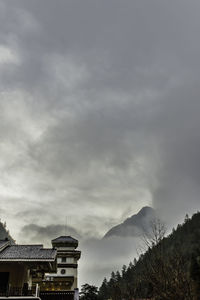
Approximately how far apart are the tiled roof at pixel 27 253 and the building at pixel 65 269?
21.8m

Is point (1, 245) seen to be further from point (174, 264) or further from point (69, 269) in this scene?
point (69, 269)

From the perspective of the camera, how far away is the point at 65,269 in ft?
166

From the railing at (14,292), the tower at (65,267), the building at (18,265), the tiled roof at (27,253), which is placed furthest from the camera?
the tower at (65,267)

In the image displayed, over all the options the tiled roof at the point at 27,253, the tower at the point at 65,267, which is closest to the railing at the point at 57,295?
the tiled roof at the point at 27,253

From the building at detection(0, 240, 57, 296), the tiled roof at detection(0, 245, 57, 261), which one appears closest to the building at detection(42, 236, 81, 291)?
the tiled roof at detection(0, 245, 57, 261)

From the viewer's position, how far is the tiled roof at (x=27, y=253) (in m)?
23.5

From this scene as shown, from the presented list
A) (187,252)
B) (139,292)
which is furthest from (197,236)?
(139,292)

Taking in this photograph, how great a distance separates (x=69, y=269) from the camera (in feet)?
166

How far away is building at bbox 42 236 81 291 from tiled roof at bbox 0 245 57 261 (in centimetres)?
2181

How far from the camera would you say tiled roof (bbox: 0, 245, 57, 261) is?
23480mm

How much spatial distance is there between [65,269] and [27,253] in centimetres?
2850

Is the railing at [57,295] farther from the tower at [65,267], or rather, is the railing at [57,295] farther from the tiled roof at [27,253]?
the tower at [65,267]

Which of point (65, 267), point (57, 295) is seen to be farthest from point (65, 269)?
point (57, 295)

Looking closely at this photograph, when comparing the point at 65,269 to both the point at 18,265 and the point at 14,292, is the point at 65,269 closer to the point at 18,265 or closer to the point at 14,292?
the point at 18,265
